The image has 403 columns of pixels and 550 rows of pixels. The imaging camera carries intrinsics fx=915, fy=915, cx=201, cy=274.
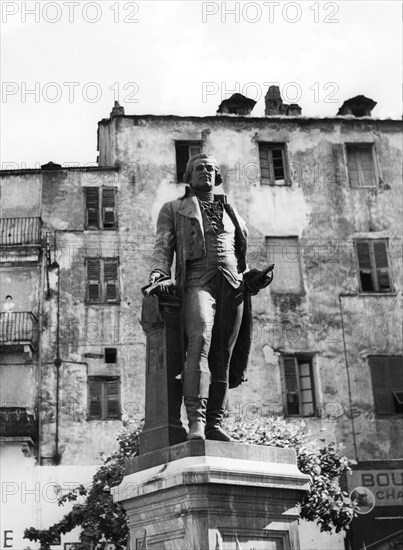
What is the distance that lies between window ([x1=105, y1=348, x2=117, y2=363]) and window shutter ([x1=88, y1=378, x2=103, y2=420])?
0.69m

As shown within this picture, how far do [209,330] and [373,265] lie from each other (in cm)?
2286

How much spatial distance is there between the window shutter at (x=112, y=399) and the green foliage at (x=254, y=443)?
4.76 m

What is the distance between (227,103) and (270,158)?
296 cm

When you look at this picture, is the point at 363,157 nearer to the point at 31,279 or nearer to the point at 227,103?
the point at 227,103

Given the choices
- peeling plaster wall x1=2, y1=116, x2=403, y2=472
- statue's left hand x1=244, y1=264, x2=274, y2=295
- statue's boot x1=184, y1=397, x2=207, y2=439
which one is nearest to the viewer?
statue's boot x1=184, y1=397, x2=207, y2=439

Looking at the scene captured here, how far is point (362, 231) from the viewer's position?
100ft

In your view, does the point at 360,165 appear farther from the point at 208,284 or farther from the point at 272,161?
the point at 208,284

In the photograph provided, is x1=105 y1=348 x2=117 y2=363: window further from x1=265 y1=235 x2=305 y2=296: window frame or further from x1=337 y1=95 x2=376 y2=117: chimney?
x1=337 y1=95 x2=376 y2=117: chimney

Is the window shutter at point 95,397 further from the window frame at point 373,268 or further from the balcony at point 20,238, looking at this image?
the window frame at point 373,268

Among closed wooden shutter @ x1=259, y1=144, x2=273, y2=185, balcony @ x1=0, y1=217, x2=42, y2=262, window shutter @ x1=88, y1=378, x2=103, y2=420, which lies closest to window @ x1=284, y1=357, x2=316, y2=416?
window shutter @ x1=88, y1=378, x2=103, y2=420

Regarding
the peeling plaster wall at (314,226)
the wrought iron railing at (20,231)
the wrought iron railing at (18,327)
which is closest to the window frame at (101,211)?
the peeling plaster wall at (314,226)

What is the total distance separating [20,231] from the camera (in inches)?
1164

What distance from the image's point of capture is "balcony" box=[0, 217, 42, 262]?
96.0ft

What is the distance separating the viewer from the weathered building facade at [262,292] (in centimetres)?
2773
